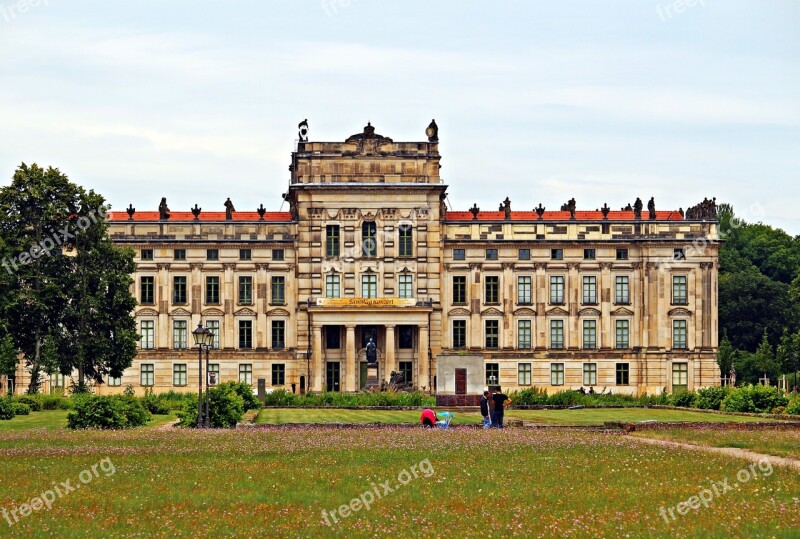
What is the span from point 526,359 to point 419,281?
9.18 m

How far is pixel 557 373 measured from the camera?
9219cm

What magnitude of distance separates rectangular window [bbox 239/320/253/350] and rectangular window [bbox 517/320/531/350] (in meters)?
18.3

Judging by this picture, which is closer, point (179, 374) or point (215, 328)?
point (179, 374)

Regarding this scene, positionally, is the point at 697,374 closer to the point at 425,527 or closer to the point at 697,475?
the point at 697,475

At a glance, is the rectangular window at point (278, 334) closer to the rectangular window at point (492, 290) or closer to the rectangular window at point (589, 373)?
the rectangular window at point (492, 290)

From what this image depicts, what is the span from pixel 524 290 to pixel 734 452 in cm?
5921

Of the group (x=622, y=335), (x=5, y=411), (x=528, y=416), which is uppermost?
(x=622, y=335)

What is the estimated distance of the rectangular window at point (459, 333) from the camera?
91.8 metres

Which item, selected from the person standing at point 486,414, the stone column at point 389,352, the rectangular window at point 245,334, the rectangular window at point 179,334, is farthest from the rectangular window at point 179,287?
the person standing at point 486,414

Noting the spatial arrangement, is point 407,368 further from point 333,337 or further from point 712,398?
point 712,398

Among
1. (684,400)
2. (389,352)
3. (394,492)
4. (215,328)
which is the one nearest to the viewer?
(394,492)

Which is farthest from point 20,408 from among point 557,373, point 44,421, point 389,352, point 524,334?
point 557,373

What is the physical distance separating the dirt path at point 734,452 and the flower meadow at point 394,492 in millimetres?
825

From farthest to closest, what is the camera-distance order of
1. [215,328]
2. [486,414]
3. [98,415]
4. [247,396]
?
1. [215,328]
2. [247,396]
3. [486,414]
4. [98,415]
